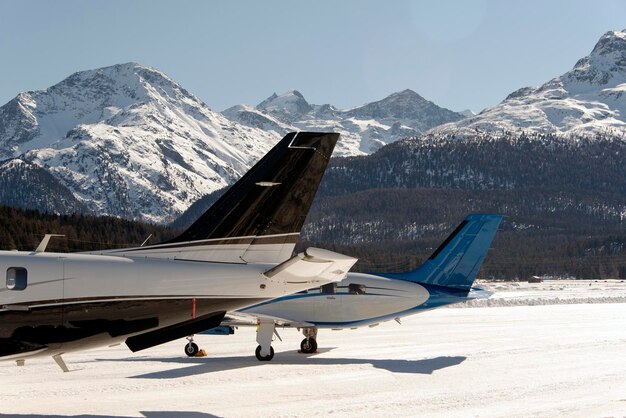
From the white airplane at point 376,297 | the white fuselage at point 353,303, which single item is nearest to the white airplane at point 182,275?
the white airplane at point 376,297

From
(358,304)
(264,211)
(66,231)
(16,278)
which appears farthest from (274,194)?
(66,231)

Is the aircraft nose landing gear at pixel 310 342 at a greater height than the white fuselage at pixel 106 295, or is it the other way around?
the white fuselage at pixel 106 295

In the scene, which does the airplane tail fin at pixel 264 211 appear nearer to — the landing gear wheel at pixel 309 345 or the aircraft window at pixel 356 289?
the aircraft window at pixel 356 289

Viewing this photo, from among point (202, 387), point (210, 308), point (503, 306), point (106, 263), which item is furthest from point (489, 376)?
point (503, 306)

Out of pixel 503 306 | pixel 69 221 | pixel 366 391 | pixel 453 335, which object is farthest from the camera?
pixel 69 221

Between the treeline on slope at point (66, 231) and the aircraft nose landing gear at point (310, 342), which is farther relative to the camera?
the treeline on slope at point (66, 231)

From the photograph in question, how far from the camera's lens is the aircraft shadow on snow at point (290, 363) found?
2264 centimetres

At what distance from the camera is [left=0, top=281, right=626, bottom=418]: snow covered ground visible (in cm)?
1675

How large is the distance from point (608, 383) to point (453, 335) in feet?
46.4

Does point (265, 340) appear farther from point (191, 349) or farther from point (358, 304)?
point (358, 304)

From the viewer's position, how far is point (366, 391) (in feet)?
62.9

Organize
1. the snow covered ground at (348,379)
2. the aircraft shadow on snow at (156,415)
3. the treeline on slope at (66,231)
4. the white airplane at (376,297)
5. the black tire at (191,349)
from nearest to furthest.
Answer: the aircraft shadow on snow at (156,415) → the snow covered ground at (348,379) → the white airplane at (376,297) → the black tire at (191,349) → the treeline on slope at (66,231)

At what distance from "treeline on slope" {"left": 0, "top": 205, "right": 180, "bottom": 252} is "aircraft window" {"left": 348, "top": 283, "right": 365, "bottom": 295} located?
2600 inches

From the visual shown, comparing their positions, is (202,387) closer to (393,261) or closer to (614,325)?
(614,325)
